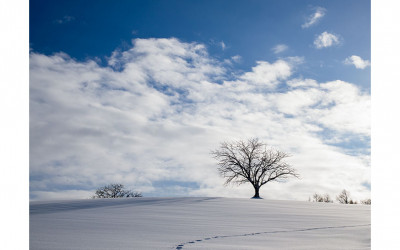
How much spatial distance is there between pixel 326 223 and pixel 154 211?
406 centimetres
